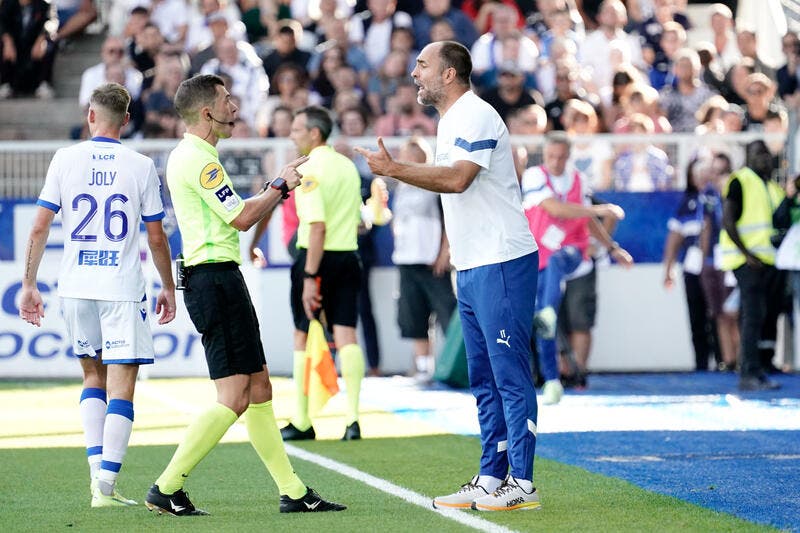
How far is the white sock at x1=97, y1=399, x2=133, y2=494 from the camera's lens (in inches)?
303

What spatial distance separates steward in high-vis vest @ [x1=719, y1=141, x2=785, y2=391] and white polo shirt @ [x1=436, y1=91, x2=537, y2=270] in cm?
723

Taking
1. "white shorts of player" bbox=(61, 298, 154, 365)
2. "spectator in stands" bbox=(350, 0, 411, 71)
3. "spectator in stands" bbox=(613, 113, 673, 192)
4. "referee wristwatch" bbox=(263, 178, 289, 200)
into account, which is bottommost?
"white shorts of player" bbox=(61, 298, 154, 365)

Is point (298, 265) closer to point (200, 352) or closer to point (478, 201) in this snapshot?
point (478, 201)

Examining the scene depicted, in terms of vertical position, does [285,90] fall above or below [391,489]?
above

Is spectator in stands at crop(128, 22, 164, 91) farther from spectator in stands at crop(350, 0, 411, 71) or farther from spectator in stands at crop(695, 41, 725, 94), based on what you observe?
spectator in stands at crop(695, 41, 725, 94)

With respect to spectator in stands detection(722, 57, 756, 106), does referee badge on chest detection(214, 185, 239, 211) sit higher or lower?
lower

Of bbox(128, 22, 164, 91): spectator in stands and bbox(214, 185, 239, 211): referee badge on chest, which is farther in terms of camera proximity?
bbox(128, 22, 164, 91): spectator in stands

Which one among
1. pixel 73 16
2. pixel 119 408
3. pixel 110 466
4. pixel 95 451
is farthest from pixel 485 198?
pixel 73 16

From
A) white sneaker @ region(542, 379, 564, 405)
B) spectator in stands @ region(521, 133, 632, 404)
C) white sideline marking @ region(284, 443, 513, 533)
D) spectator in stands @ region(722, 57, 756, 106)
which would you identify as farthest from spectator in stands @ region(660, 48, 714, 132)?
white sideline marking @ region(284, 443, 513, 533)

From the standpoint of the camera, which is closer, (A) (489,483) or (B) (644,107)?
(A) (489,483)

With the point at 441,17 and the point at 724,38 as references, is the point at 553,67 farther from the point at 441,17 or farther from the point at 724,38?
the point at 724,38

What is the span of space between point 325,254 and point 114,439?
3.37 metres

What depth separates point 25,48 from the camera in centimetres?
2114

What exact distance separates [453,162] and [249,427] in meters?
1.58
